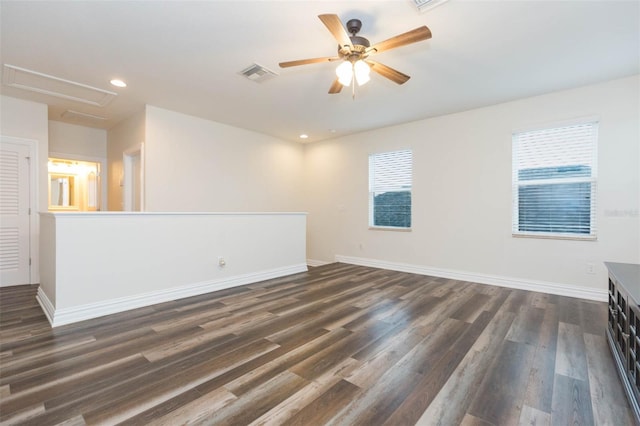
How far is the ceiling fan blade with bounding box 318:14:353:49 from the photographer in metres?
1.98

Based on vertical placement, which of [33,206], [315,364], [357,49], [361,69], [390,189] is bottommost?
[315,364]

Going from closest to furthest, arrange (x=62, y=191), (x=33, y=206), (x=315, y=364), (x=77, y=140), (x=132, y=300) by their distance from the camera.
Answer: (x=315, y=364)
(x=132, y=300)
(x=33, y=206)
(x=77, y=140)
(x=62, y=191)

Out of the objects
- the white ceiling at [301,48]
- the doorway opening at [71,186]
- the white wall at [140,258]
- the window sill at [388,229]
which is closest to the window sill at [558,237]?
the window sill at [388,229]

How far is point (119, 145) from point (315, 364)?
537 cm

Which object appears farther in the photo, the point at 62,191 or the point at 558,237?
the point at 62,191

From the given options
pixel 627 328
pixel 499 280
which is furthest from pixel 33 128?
pixel 499 280

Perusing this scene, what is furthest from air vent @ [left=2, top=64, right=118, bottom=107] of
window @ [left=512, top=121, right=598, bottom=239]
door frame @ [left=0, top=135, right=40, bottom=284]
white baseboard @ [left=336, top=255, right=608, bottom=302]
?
window @ [left=512, top=121, right=598, bottom=239]

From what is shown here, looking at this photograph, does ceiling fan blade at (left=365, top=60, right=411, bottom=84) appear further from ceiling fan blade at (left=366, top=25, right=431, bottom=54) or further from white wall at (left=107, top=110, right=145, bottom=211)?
white wall at (left=107, top=110, right=145, bottom=211)

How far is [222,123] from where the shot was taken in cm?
541

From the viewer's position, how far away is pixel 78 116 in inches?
194

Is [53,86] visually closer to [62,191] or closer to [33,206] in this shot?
[33,206]

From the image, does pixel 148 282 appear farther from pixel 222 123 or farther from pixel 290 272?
pixel 222 123

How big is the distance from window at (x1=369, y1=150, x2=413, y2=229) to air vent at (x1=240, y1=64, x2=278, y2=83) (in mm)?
2944

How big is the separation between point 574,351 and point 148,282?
419 centimetres
